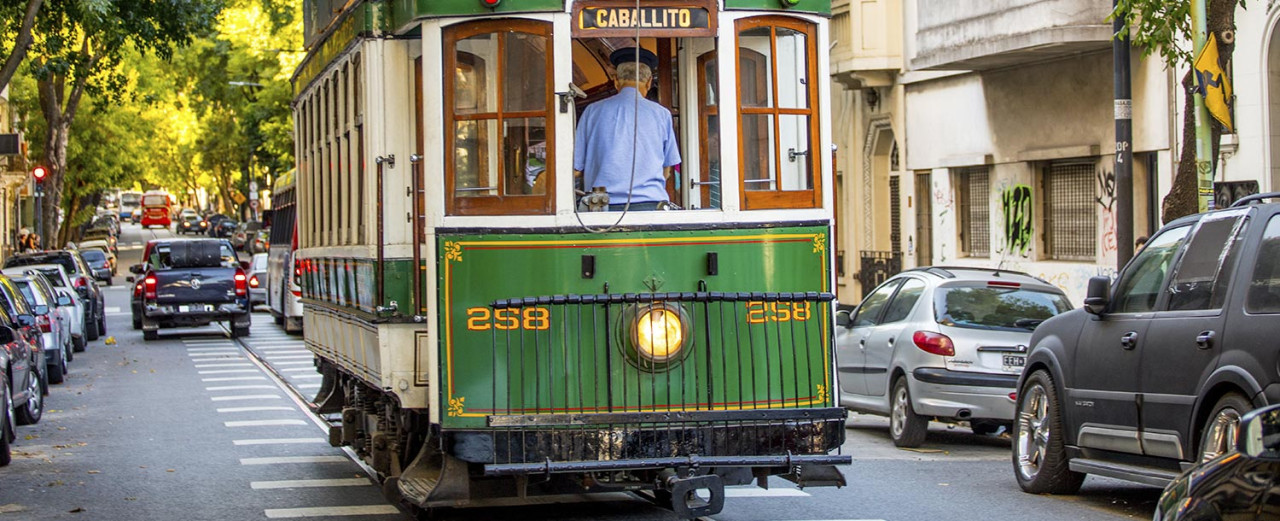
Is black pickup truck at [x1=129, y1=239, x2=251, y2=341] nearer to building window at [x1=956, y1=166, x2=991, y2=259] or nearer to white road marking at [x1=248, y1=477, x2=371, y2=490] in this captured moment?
building window at [x1=956, y1=166, x2=991, y2=259]

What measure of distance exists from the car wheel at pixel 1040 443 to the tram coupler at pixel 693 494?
339cm

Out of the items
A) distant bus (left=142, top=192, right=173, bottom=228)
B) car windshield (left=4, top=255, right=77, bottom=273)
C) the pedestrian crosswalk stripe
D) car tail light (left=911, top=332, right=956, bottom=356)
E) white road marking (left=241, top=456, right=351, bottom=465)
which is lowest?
white road marking (left=241, top=456, right=351, bottom=465)

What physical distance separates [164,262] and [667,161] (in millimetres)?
26453

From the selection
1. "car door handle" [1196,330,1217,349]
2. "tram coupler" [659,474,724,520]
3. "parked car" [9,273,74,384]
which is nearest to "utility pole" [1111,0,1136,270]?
"car door handle" [1196,330,1217,349]

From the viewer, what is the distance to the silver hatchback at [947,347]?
13953 millimetres

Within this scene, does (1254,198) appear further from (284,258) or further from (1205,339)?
(284,258)

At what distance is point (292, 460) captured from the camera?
561 inches

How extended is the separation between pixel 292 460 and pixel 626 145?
19.6 ft

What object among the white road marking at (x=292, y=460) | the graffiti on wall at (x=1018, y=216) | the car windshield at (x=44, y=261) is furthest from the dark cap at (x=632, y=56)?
the car windshield at (x=44, y=261)

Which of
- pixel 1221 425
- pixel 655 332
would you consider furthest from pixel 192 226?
pixel 1221 425

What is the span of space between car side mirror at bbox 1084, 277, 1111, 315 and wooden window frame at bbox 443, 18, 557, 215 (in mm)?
3506

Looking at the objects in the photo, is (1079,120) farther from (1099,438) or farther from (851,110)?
(1099,438)

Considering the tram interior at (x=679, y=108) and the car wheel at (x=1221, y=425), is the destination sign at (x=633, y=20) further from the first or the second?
the car wheel at (x=1221, y=425)

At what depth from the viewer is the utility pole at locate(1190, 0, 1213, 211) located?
14398 millimetres
